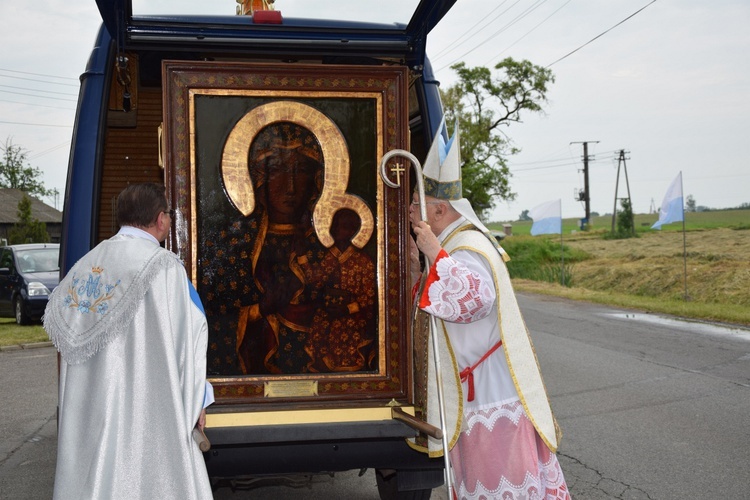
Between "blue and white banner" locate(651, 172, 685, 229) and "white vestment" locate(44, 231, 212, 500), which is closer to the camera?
"white vestment" locate(44, 231, 212, 500)

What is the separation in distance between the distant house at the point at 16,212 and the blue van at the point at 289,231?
172 feet

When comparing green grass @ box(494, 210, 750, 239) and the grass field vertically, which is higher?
green grass @ box(494, 210, 750, 239)

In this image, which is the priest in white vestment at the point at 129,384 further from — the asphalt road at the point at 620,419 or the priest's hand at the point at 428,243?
the asphalt road at the point at 620,419

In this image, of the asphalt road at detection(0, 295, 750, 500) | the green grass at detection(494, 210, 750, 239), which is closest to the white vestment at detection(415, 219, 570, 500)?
the asphalt road at detection(0, 295, 750, 500)

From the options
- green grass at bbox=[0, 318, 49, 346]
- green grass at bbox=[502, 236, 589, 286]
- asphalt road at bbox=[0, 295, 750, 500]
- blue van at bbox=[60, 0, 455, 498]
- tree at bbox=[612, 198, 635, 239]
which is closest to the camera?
blue van at bbox=[60, 0, 455, 498]

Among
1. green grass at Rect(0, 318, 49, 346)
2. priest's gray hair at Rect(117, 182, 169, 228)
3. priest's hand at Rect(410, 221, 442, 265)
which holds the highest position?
priest's gray hair at Rect(117, 182, 169, 228)

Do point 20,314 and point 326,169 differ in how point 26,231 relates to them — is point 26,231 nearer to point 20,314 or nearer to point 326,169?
point 20,314

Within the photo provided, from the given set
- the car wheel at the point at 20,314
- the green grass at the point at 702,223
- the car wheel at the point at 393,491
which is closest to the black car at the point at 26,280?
the car wheel at the point at 20,314

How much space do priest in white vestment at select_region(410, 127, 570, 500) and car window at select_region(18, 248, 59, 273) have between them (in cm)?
1469

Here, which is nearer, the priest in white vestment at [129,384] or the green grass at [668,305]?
the priest in white vestment at [129,384]

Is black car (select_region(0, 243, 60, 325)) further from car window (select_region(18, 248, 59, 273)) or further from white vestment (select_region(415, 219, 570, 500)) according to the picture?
white vestment (select_region(415, 219, 570, 500))

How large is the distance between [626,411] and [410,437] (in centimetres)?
451

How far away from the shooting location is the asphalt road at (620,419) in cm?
551

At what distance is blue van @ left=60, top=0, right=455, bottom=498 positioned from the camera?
3.74 metres
